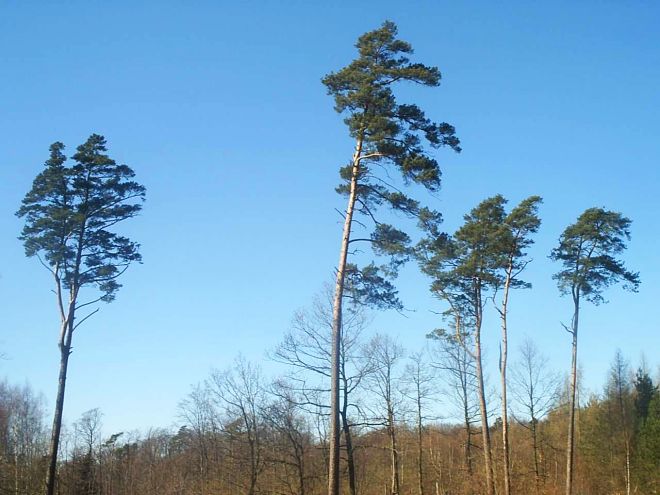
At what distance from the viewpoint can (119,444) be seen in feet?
230

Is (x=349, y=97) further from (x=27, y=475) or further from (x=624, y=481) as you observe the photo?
(x=27, y=475)

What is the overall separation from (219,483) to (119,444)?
102 ft

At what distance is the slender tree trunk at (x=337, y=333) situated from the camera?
56.0 feet

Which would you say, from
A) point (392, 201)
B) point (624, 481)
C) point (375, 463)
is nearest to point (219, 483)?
point (375, 463)

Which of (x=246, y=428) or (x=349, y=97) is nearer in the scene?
(x=349, y=97)

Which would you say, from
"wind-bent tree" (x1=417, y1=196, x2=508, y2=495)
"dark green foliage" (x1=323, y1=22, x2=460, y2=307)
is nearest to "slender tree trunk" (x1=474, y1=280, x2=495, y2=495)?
"wind-bent tree" (x1=417, y1=196, x2=508, y2=495)

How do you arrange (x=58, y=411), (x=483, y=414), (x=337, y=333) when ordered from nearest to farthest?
(x=337, y=333), (x=58, y=411), (x=483, y=414)

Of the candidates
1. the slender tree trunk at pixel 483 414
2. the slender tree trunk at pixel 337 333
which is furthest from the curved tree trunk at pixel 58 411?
the slender tree trunk at pixel 483 414

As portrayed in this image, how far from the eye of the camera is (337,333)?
17.7 m

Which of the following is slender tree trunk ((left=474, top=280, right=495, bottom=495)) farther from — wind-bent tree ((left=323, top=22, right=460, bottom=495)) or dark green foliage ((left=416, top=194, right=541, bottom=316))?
wind-bent tree ((left=323, top=22, right=460, bottom=495))

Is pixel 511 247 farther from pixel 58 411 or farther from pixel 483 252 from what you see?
pixel 58 411

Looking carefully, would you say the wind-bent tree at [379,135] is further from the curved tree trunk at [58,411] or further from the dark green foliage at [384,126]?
the curved tree trunk at [58,411]

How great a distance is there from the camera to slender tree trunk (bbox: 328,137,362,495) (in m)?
17.1

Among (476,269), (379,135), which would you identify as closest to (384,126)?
(379,135)
